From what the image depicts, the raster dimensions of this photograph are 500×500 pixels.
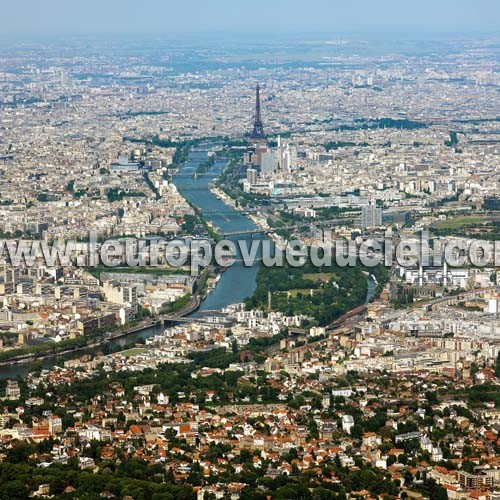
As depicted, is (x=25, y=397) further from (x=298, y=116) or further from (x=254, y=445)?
(x=298, y=116)

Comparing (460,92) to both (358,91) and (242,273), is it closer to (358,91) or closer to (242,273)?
(358,91)

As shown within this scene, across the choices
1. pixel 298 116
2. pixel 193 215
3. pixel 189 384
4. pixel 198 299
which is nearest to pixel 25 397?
pixel 189 384

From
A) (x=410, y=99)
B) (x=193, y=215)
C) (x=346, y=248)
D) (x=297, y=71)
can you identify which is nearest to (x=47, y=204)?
(x=193, y=215)

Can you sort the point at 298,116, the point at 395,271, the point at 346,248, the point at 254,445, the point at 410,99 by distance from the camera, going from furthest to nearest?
the point at 410,99, the point at 298,116, the point at 346,248, the point at 395,271, the point at 254,445

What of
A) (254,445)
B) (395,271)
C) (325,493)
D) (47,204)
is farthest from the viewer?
(47,204)

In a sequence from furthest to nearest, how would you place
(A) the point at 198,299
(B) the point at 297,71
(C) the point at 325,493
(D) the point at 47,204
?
(B) the point at 297,71 < (D) the point at 47,204 < (A) the point at 198,299 < (C) the point at 325,493

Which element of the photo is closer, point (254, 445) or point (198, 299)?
point (254, 445)
